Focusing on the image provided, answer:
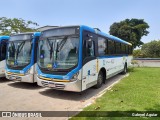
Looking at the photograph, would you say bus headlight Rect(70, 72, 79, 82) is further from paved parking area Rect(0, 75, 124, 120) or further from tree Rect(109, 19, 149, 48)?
tree Rect(109, 19, 149, 48)

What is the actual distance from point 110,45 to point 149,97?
4.44 meters

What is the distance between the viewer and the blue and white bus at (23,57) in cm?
807

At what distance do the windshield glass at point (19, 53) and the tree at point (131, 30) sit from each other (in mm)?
32505

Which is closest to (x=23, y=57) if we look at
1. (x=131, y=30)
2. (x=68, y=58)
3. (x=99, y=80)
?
(x=68, y=58)

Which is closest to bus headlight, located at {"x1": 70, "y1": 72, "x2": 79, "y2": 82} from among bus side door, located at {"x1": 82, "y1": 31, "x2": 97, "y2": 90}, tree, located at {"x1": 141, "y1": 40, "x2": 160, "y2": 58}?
bus side door, located at {"x1": 82, "y1": 31, "x2": 97, "y2": 90}

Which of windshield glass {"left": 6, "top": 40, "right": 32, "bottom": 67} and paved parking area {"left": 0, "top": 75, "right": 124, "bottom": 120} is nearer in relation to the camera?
paved parking area {"left": 0, "top": 75, "right": 124, "bottom": 120}

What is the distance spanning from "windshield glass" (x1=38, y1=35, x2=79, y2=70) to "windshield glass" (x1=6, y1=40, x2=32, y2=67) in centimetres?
164

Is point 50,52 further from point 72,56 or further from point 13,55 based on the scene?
point 13,55

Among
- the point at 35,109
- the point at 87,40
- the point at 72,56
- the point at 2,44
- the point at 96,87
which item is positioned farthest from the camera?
the point at 2,44

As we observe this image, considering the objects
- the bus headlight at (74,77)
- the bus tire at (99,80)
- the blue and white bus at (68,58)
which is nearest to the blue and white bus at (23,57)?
the blue and white bus at (68,58)

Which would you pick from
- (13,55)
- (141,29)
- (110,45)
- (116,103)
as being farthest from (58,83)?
(141,29)

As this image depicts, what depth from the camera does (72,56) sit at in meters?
6.39

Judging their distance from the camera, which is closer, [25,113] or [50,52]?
[25,113]

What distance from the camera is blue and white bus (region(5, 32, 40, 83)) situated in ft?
26.5
